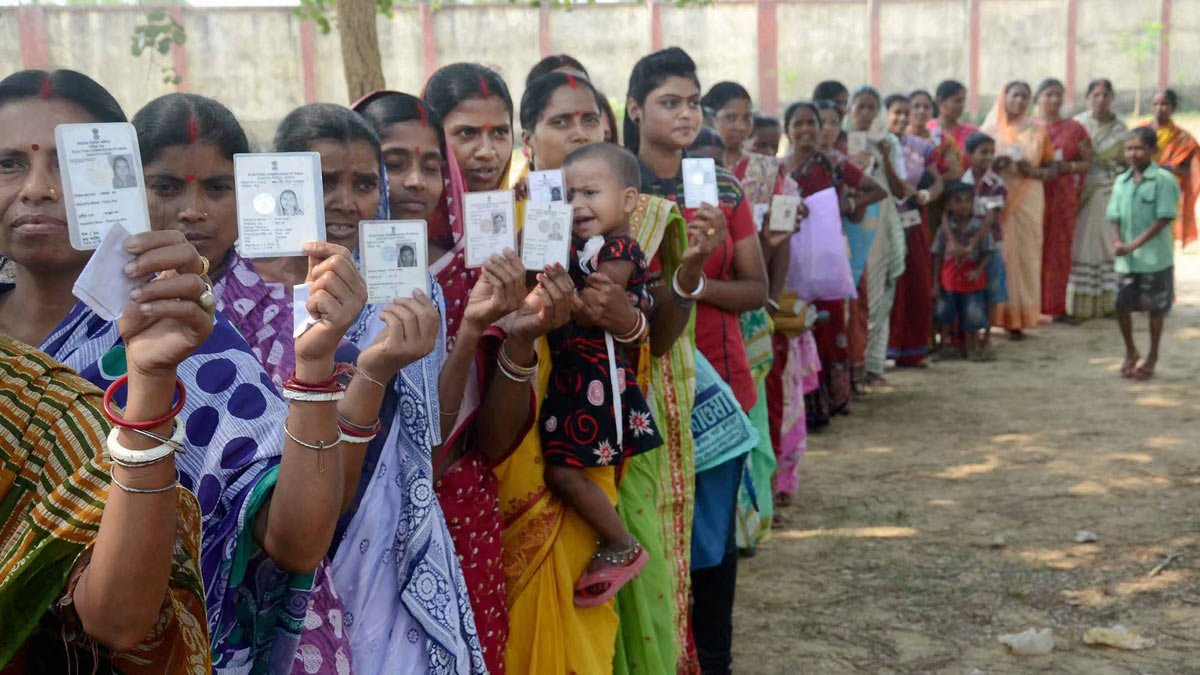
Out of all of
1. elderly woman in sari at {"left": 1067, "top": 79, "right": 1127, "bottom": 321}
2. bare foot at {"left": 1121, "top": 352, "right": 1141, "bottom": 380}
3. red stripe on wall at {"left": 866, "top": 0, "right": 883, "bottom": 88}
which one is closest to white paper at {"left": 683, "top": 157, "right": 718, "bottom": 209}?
bare foot at {"left": 1121, "top": 352, "right": 1141, "bottom": 380}

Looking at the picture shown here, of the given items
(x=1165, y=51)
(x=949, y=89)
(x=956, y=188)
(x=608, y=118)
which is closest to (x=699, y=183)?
(x=608, y=118)

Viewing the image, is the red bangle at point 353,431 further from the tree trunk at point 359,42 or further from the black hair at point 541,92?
the tree trunk at point 359,42

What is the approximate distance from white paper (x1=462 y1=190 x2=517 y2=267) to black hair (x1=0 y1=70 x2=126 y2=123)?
2.56 feet

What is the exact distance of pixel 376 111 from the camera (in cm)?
252

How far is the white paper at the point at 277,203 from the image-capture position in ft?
5.31

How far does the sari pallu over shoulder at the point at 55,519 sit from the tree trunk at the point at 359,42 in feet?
14.2

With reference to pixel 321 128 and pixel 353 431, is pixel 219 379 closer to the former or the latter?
pixel 353 431

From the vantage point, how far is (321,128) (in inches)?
87.2

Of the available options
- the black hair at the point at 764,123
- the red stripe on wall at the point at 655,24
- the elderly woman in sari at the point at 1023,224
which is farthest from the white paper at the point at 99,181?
the red stripe on wall at the point at 655,24

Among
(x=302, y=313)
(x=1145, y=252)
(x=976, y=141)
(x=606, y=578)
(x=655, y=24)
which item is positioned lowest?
(x=606, y=578)

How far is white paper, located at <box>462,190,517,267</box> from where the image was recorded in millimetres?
2373

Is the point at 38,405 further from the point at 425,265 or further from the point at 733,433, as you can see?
the point at 733,433

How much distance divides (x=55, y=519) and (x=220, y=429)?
0.34 meters

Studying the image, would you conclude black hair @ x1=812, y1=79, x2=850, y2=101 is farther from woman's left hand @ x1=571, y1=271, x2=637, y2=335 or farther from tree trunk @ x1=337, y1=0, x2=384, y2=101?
woman's left hand @ x1=571, y1=271, x2=637, y2=335
